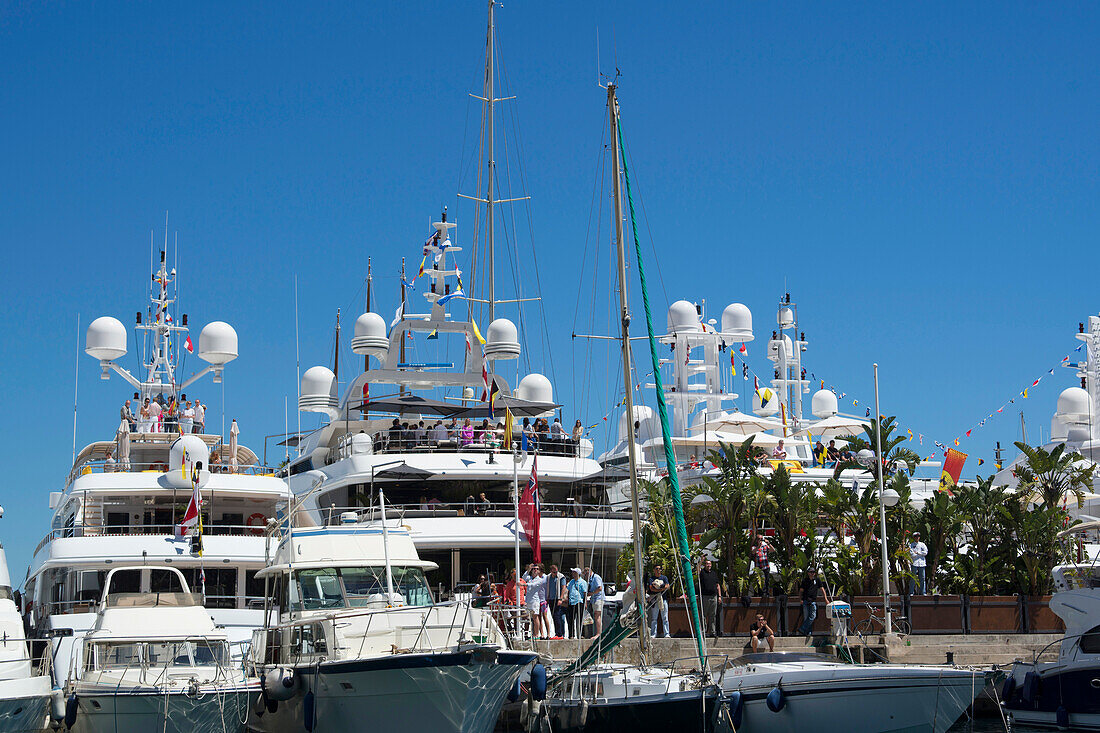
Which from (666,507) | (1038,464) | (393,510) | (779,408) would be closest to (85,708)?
(393,510)

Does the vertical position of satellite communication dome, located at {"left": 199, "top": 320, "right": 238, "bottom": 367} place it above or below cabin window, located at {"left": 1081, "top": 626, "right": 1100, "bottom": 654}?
above

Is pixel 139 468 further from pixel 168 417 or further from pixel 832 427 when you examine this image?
pixel 832 427

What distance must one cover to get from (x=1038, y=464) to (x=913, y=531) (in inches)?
152

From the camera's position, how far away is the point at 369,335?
36.9 metres

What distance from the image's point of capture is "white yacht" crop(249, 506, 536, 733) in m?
18.8

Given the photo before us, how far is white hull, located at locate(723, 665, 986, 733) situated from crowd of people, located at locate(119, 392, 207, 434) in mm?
20355

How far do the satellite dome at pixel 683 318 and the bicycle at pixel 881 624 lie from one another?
2413cm

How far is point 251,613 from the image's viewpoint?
91.1ft

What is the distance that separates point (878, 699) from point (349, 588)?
9183 millimetres

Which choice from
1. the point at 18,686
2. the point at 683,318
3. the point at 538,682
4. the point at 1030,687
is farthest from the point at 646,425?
the point at 18,686

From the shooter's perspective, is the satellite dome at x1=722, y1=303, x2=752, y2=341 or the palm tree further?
the satellite dome at x1=722, y1=303, x2=752, y2=341

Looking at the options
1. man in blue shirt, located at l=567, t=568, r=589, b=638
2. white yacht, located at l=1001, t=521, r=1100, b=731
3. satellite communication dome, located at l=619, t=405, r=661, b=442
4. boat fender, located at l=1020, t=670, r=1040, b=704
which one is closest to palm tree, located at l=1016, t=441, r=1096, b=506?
white yacht, located at l=1001, t=521, r=1100, b=731

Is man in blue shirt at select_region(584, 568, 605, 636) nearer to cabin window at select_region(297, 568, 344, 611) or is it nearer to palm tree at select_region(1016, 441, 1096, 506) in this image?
cabin window at select_region(297, 568, 344, 611)

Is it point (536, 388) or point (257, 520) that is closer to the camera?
point (257, 520)
